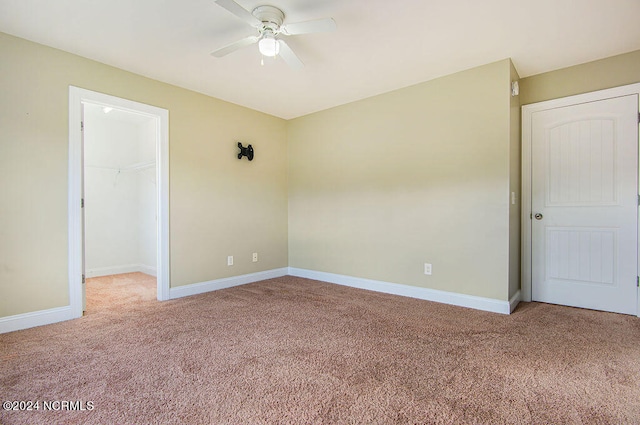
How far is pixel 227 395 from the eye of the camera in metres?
1.65

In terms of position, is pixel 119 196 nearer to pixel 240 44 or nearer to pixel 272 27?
pixel 240 44

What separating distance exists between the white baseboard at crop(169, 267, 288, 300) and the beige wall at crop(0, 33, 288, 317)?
2.6 inches

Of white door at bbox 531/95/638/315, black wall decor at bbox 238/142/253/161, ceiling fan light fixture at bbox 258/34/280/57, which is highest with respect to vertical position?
ceiling fan light fixture at bbox 258/34/280/57

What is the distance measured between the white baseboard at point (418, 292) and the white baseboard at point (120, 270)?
8.73 feet

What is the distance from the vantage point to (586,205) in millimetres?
3055

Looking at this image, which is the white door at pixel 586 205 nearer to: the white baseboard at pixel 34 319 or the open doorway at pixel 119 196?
the white baseboard at pixel 34 319

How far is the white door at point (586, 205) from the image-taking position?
2873 millimetres

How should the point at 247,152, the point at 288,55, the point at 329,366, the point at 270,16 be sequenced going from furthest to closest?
1. the point at 247,152
2. the point at 288,55
3. the point at 270,16
4. the point at 329,366

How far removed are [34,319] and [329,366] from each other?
105 inches

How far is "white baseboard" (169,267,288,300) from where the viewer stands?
141 inches

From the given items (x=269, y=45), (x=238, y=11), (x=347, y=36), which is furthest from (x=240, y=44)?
(x=347, y=36)

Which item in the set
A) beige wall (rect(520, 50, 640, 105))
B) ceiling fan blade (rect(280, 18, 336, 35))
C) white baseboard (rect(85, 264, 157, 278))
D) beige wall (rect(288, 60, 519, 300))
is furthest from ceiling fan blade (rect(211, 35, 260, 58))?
white baseboard (rect(85, 264, 157, 278))

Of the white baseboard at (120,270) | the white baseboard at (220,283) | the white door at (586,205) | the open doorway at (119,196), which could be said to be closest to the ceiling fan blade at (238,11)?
the white baseboard at (220,283)

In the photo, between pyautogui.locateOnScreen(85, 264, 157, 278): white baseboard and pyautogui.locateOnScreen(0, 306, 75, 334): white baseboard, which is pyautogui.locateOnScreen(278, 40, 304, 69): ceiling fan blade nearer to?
pyautogui.locateOnScreen(0, 306, 75, 334): white baseboard
